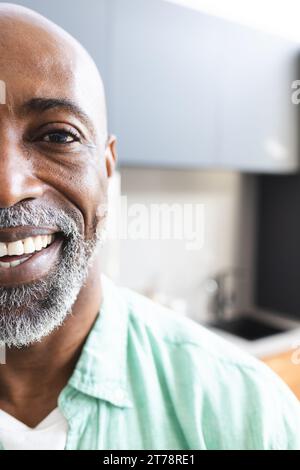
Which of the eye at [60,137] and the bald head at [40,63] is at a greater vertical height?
the bald head at [40,63]

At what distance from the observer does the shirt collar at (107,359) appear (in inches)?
30.4

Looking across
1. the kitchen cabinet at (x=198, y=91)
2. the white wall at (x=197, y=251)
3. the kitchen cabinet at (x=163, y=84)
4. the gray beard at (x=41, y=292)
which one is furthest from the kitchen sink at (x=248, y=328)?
the gray beard at (x=41, y=292)

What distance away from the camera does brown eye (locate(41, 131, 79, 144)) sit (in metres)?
0.70

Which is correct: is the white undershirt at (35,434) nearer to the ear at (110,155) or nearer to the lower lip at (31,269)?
the lower lip at (31,269)

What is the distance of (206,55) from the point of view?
2.02 m

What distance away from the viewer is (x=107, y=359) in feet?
2.65

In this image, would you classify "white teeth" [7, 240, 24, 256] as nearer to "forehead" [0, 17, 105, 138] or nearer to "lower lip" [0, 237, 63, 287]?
"lower lip" [0, 237, 63, 287]

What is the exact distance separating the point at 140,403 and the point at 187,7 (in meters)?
1.72

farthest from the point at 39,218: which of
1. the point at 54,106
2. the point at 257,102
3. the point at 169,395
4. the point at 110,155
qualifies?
the point at 257,102

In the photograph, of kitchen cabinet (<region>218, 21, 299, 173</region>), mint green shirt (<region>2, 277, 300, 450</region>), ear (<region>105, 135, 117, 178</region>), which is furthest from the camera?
kitchen cabinet (<region>218, 21, 299, 173</region>)

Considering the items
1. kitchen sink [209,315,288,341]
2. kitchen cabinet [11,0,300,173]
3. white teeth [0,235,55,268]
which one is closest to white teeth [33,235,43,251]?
white teeth [0,235,55,268]

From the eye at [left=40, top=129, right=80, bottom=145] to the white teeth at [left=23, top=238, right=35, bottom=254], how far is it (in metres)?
0.16
